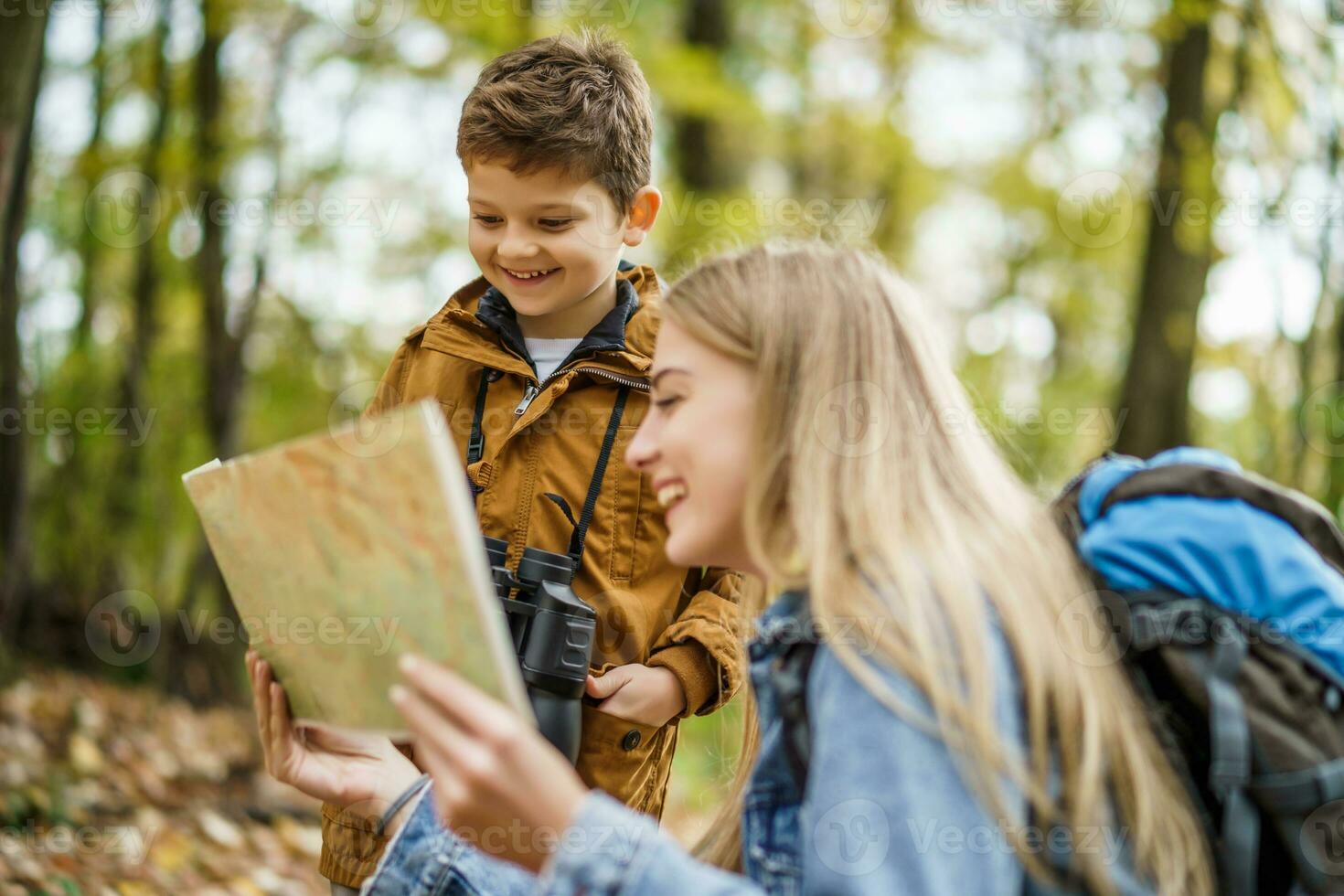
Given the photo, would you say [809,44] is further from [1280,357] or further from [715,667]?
[715,667]

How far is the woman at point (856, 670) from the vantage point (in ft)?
4.45

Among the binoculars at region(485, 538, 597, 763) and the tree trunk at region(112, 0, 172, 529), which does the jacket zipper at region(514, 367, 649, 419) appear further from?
the tree trunk at region(112, 0, 172, 529)

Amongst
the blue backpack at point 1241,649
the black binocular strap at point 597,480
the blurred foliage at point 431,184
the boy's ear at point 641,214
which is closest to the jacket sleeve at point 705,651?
the black binocular strap at point 597,480

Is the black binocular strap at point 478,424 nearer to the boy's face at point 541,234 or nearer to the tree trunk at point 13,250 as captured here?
the boy's face at point 541,234

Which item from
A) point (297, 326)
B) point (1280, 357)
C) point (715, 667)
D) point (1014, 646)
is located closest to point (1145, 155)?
point (1280, 357)

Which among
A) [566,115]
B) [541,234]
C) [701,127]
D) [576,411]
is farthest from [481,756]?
[701,127]

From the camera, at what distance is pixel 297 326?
302 inches

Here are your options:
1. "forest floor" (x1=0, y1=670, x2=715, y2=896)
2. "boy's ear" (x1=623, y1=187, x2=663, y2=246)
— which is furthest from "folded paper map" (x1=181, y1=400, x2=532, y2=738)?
"forest floor" (x1=0, y1=670, x2=715, y2=896)

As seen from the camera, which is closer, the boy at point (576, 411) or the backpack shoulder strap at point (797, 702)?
the backpack shoulder strap at point (797, 702)

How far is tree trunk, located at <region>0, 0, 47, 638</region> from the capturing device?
3.59 m

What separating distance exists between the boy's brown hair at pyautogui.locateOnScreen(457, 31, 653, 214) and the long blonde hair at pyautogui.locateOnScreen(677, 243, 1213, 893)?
626 mm

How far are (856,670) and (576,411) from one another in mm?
1140

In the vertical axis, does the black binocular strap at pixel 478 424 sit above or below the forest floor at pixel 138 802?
above

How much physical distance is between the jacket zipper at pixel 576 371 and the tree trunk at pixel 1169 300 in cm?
595
